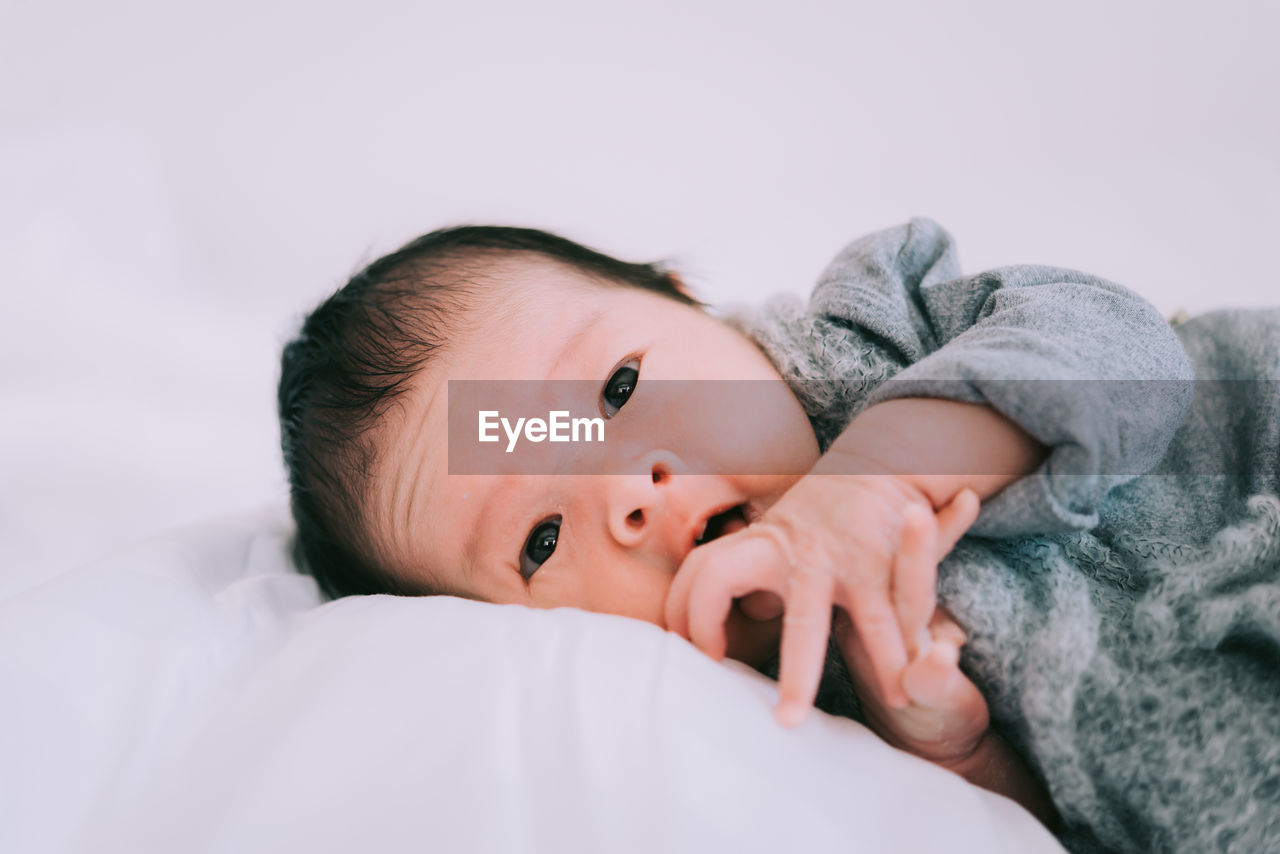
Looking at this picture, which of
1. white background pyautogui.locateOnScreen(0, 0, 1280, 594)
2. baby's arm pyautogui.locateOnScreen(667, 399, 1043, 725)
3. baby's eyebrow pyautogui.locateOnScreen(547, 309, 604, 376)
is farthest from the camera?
white background pyautogui.locateOnScreen(0, 0, 1280, 594)

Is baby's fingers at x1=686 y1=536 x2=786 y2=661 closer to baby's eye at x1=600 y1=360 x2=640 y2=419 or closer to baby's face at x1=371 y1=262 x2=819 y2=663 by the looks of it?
baby's face at x1=371 y1=262 x2=819 y2=663

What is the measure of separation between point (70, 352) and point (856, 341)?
124 centimetres

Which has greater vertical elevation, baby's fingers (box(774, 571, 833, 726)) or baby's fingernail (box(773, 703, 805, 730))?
baby's fingers (box(774, 571, 833, 726))

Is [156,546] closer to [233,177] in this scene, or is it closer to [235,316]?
[235,316]

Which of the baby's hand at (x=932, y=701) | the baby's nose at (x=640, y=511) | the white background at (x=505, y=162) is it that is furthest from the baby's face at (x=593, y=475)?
the white background at (x=505, y=162)

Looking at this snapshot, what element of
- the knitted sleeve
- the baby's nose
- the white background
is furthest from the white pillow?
the white background

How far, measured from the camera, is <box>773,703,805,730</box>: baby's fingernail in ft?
1.77

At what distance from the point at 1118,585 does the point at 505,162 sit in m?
1.56

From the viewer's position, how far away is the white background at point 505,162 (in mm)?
1428

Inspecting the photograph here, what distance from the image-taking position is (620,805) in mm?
467

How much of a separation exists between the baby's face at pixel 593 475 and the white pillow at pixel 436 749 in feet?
0.45

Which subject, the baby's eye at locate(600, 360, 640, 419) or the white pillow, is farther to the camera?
the baby's eye at locate(600, 360, 640, 419)

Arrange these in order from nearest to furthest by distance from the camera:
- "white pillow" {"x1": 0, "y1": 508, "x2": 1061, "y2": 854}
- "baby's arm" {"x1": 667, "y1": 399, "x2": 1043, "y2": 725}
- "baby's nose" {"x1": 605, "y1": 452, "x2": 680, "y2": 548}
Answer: "white pillow" {"x1": 0, "y1": 508, "x2": 1061, "y2": 854}, "baby's arm" {"x1": 667, "y1": 399, "x2": 1043, "y2": 725}, "baby's nose" {"x1": 605, "y1": 452, "x2": 680, "y2": 548}

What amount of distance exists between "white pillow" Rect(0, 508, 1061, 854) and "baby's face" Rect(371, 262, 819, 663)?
0.14 meters
